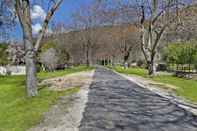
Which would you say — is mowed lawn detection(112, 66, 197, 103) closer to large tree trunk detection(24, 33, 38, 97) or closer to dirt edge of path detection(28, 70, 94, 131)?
dirt edge of path detection(28, 70, 94, 131)

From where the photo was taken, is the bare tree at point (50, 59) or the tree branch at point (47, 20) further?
the bare tree at point (50, 59)

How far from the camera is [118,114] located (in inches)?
399

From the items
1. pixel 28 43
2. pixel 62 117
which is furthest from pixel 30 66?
pixel 62 117

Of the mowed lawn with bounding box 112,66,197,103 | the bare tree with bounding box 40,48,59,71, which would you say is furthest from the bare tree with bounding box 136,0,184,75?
the bare tree with bounding box 40,48,59,71

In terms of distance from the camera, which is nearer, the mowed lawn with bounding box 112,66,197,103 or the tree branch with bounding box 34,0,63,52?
the tree branch with bounding box 34,0,63,52

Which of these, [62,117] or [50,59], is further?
[50,59]

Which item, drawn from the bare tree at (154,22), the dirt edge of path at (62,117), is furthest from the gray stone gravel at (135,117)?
the bare tree at (154,22)

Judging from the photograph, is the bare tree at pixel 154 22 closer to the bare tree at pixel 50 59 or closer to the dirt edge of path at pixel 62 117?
the dirt edge of path at pixel 62 117

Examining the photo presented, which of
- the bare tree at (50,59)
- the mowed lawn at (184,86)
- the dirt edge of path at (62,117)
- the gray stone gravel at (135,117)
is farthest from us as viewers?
the bare tree at (50,59)

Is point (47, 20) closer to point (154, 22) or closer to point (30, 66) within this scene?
point (30, 66)

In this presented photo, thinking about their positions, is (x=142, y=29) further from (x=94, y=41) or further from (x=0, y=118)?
(x=94, y=41)

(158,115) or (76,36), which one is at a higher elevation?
(76,36)

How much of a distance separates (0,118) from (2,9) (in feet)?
27.2

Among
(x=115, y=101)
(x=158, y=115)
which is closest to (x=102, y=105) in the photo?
(x=115, y=101)
